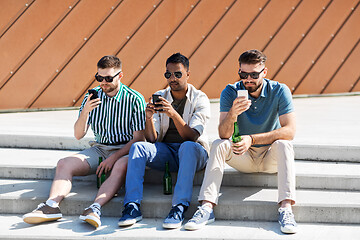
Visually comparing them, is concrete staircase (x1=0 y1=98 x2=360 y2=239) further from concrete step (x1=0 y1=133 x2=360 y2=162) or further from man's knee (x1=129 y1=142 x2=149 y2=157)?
man's knee (x1=129 y1=142 x2=149 y2=157)

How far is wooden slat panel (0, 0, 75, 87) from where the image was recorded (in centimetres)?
624

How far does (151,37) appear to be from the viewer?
6754 mm

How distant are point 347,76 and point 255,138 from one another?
5164mm

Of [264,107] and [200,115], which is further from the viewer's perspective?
[200,115]

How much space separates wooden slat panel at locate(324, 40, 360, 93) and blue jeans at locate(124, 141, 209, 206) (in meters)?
4.97

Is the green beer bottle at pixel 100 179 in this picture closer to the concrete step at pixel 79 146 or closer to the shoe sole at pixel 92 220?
the shoe sole at pixel 92 220

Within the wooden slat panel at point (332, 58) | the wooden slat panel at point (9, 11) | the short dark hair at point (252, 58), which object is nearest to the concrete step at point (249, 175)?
the short dark hair at point (252, 58)

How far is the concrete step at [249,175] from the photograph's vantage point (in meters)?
3.61

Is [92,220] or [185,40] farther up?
[185,40]

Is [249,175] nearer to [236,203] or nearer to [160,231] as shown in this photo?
[236,203]

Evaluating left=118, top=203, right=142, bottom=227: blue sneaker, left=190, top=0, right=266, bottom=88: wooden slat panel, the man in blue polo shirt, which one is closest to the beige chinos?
the man in blue polo shirt

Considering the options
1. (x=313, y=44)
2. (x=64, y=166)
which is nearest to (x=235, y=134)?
(x=64, y=166)

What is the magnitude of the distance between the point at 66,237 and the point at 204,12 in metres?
4.66

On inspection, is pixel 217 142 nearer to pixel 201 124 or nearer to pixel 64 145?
pixel 201 124
